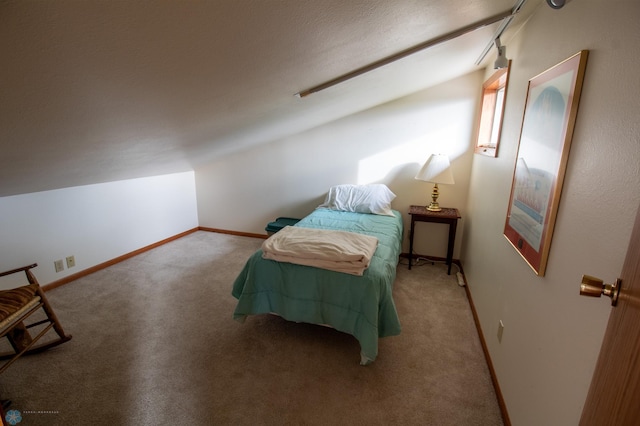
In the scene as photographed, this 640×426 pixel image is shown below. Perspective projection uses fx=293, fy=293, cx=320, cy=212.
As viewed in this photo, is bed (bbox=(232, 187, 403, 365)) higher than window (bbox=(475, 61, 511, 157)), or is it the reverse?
window (bbox=(475, 61, 511, 157))

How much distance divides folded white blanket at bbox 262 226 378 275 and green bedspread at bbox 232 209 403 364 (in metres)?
0.05

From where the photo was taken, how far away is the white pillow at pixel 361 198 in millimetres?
3238

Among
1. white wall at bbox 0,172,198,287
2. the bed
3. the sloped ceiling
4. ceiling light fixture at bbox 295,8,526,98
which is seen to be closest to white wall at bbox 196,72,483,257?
white wall at bbox 0,172,198,287

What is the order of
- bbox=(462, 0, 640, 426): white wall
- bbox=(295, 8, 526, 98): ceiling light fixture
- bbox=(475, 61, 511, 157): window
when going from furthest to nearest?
1. bbox=(475, 61, 511, 157): window
2. bbox=(295, 8, 526, 98): ceiling light fixture
3. bbox=(462, 0, 640, 426): white wall

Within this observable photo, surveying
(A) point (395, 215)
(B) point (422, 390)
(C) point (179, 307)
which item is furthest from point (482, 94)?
(C) point (179, 307)

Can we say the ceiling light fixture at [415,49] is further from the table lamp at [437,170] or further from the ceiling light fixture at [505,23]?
the table lamp at [437,170]

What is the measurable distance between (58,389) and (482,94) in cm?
401

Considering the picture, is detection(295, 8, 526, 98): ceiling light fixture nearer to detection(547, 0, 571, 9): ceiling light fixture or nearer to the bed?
detection(547, 0, 571, 9): ceiling light fixture

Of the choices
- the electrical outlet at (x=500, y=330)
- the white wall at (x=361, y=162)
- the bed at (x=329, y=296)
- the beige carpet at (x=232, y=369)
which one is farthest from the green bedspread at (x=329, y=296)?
the white wall at (x=361, y=162)

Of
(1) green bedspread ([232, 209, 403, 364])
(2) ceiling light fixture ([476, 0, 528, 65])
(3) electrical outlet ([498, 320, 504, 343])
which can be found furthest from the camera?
(1) green bedspread ([232, 209, 403, 364])

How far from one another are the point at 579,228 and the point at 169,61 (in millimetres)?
1492

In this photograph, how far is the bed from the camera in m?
1.80

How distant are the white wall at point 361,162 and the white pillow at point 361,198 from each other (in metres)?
0.20

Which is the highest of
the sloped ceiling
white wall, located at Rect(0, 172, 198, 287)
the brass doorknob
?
the sloped ceiling
